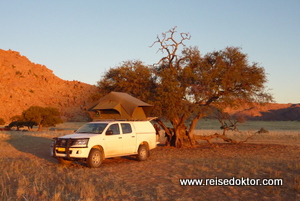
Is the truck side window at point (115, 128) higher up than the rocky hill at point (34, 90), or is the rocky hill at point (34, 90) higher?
the rocky hill at point (34, 90)

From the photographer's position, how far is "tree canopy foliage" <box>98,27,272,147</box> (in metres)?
18.9

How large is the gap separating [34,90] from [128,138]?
79.2 metres

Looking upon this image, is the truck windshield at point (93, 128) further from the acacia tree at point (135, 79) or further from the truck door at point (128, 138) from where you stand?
the acacia tree at point (135, 79)

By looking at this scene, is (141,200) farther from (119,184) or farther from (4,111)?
(4,111)

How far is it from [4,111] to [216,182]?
73231mm

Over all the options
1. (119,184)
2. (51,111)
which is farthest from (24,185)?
(51,111)

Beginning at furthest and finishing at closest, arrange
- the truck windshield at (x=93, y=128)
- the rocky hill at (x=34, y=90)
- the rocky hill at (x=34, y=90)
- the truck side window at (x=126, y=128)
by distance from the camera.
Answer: the rocky hill at (x=34, y=90), the rocky hill at (x=34, y=90), the truck side window at (x=126, y=128), the truck windshield at (x=93, y=128)

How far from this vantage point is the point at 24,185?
29.8 feet

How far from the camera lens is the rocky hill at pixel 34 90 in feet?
258

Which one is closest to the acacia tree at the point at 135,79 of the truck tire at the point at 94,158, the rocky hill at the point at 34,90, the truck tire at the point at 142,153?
the truck tire at the point at 142,153

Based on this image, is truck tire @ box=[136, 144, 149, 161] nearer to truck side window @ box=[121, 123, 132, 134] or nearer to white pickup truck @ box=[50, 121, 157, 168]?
white pickup truck @ box=[50, 121, 157, 168]

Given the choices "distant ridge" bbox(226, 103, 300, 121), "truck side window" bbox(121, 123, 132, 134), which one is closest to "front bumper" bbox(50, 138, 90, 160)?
"truck side window" bbox(121, 123, 132, 134)

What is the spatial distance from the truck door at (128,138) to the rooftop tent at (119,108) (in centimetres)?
158

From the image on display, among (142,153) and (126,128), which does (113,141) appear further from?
(142,153)
